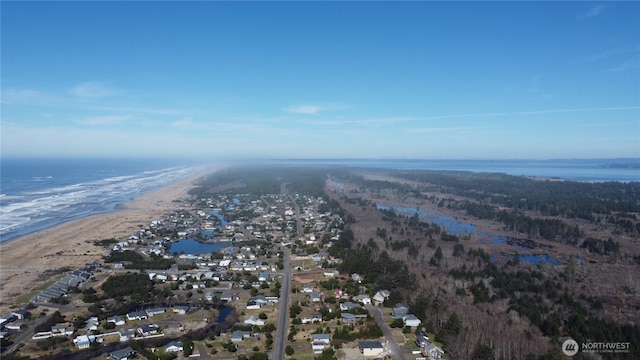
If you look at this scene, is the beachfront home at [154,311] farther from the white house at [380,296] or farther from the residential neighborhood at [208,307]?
the white house at [380,296]

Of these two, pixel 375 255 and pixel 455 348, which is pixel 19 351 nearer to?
pixel 455 348

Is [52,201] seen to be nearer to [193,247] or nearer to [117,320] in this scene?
[193,247]

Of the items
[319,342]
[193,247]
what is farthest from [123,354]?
[193,247]

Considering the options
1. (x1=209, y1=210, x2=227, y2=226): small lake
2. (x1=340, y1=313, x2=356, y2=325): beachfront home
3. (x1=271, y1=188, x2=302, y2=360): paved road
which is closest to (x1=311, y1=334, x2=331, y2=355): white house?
(x1=271, y1=188, x2=302, y2=360): paved road

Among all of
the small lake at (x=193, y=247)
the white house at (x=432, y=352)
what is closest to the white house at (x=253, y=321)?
the white house at (x=432, y=352)

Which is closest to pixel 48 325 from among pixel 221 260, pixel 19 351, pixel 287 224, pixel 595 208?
pixel 19 351
